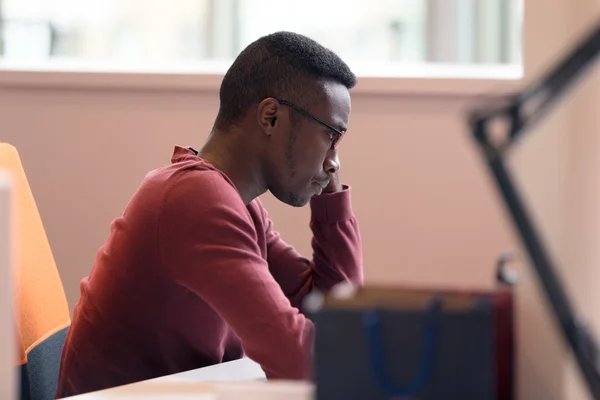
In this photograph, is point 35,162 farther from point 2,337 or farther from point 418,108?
point 2,337

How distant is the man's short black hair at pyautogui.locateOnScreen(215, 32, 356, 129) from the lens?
4.94 feet

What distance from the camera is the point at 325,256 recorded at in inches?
70.7

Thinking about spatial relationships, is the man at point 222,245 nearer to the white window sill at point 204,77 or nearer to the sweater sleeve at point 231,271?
the sweater sleeve at point 231,271

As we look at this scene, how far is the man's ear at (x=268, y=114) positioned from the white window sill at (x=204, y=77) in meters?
1.00

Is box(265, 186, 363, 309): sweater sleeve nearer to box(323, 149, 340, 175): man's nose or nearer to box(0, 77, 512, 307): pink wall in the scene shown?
box(323, 149, 340, 175): man's nose

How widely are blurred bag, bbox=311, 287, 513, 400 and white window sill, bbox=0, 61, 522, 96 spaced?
1.73 meters

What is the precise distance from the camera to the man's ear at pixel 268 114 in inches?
58.9

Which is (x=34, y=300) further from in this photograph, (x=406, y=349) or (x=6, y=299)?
(x=406, y=349)

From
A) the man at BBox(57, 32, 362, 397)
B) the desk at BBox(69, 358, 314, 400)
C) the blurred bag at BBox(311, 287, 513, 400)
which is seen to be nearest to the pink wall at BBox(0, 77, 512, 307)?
the man at BBox(57, 32, 362, 397)

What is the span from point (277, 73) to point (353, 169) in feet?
3.37

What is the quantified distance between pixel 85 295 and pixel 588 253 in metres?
0.88

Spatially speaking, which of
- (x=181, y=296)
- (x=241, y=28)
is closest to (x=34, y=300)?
(x=181, y=296)

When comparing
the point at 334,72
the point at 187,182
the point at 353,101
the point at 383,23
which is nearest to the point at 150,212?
the point at 187,182

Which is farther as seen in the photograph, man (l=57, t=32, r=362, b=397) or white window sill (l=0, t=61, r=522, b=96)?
white window sill (l=0, t=61, r=522, b=96)
